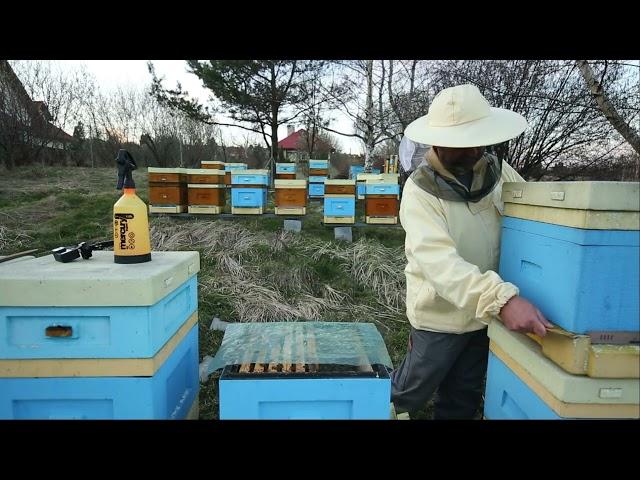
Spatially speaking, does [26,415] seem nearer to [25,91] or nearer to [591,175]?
[591,175]

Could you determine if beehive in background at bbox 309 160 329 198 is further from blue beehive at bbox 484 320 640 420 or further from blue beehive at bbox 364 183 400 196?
blue beehive at bbox 484 320 640 420

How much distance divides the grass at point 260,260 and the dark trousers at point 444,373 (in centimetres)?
56

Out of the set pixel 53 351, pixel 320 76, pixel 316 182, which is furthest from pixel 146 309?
pixel 320 76

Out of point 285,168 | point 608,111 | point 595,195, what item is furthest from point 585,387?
point 285,168

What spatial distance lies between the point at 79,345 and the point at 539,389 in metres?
1.30

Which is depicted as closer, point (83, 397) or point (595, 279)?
point (595, 279)

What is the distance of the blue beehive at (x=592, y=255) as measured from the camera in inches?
36.7

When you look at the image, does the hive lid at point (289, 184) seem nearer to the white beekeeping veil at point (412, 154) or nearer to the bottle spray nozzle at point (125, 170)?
the white beekeeping veil at point (412, 154)

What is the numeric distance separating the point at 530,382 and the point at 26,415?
1486 millimetres

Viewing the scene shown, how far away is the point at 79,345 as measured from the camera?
1.21 meters

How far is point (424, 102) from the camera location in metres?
9.35

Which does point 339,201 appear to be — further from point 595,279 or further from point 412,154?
point 595,279

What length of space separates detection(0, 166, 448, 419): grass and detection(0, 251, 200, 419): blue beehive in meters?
1.05

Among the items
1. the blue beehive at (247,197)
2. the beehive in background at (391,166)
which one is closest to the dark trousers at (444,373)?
the blue beehive at (247,197)
